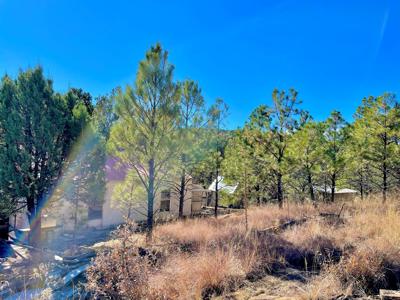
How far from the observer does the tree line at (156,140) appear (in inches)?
282

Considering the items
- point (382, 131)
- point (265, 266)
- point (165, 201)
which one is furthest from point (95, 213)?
point (382, 131)

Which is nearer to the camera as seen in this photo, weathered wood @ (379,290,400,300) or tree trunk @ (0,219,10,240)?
weathered wood @ (379,290,400,300)

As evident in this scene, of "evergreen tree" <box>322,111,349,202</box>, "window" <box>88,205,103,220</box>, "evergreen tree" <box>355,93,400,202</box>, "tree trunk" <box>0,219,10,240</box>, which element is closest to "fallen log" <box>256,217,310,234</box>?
"evergreen tree" <box>322,111,349,202</box>

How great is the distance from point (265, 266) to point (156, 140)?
432 cm

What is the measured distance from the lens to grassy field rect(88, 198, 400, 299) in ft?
10.7

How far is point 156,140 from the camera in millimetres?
7203

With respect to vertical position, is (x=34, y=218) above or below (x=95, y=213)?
above

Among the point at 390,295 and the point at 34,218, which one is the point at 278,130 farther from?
the point at 34,218

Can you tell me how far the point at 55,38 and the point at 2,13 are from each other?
1617 mm

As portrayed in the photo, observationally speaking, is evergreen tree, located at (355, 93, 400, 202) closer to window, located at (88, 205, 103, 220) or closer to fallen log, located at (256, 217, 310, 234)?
fallen log, located at (256, 217, 310, 234)

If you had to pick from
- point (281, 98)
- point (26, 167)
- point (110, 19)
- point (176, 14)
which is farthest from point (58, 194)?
point (281, 98)

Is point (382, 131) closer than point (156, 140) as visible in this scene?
No

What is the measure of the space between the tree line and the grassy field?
3172mm

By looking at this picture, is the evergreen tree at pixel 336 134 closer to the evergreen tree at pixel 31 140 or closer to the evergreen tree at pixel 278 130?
the evergreen tree at pixel 278 130
